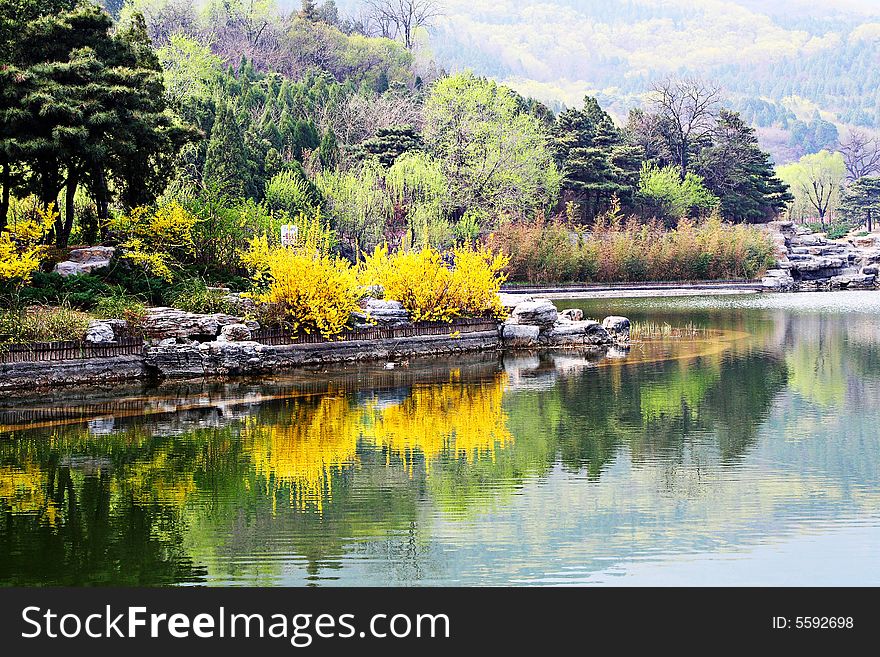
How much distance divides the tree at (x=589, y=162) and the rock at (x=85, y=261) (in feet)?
96.3

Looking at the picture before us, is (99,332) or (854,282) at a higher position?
(99,332)

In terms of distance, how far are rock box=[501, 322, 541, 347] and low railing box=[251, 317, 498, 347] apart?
0.72 ft

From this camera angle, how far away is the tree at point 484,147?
128ft

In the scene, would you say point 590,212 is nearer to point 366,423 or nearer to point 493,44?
point 366,423

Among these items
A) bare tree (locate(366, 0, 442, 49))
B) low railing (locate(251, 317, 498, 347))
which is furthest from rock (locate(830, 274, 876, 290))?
bare tree (locate(366, 0, 442, 49))

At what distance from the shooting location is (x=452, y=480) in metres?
8.62

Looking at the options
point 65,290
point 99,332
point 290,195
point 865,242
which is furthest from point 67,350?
point 865,242

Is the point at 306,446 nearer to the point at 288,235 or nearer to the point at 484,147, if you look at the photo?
the point at 288,235

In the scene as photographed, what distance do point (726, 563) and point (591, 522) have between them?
1.16m

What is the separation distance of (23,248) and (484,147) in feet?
84.4

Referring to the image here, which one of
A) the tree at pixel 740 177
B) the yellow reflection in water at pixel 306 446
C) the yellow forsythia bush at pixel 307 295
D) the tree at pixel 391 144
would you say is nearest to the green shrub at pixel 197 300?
the yellow forsythia bush at pixel 307 295

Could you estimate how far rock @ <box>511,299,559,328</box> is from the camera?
750 inches

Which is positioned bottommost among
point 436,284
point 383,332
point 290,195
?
point 383,332

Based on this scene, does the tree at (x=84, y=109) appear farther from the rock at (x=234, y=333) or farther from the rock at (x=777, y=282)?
the rock at (x=777, y=282)
